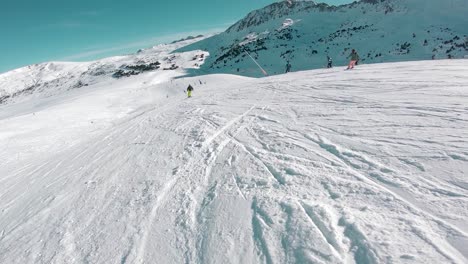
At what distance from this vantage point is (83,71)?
293 ft

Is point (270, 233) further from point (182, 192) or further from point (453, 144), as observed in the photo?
point (453, 144)

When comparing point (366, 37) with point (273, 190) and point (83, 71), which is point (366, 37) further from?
point (83, 71)

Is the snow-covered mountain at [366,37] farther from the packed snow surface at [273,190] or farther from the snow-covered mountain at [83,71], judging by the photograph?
the packed snow surface at [273,190]

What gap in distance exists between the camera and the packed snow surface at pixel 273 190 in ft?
11.1

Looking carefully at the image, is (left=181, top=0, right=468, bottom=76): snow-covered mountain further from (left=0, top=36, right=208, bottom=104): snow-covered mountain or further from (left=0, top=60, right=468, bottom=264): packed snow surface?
(left=0, top=60, right=468, bottom=264): packed snow surface

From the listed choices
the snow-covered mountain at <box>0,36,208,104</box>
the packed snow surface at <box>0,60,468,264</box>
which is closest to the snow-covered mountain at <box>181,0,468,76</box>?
the snow-covered mountain at <box>0,36,208,104</box>

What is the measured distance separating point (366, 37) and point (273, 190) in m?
45.5

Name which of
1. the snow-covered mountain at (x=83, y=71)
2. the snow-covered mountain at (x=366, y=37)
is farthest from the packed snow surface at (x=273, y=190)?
the snow-covered mountain at (x=83, y=71)

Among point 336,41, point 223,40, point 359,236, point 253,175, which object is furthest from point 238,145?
point 223,40

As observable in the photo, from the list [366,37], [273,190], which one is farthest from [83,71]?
[273,190]

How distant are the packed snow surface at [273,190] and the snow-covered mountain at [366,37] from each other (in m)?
28.3

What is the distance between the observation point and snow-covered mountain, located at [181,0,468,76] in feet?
109

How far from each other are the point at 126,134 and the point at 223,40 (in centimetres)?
7595

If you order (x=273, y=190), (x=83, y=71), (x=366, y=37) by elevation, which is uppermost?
(x=273, y=190)
